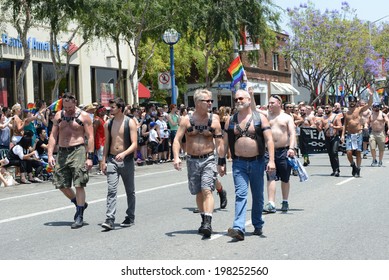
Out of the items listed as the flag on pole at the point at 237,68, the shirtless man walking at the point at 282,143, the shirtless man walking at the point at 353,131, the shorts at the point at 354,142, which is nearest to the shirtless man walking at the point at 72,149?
the shirtless man walking at the point at 282,143

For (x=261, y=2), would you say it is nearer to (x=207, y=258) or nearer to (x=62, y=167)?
(x=62, y=167)

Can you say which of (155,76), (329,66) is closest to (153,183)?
(155,76)

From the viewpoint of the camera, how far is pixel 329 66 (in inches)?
1998

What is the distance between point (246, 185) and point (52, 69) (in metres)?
25.5

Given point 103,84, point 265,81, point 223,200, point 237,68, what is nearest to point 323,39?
point 265,81

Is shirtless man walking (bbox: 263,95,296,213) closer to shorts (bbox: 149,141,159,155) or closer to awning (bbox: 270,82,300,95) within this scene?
shorts (bbox: 149,141,159,155)

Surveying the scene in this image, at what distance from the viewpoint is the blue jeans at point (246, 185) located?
334 inches

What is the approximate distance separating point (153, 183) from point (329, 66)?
1426 inches

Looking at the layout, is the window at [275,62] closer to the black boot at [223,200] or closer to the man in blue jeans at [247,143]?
the black boot at [223,200]

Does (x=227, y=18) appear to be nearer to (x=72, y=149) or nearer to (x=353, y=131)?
(x=353, y=131)

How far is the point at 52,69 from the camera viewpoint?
3284 centimetres

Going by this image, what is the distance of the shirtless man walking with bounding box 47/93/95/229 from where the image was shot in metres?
10.2

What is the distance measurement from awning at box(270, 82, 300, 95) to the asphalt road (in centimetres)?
4582

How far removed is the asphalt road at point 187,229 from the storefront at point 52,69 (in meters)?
15.6
